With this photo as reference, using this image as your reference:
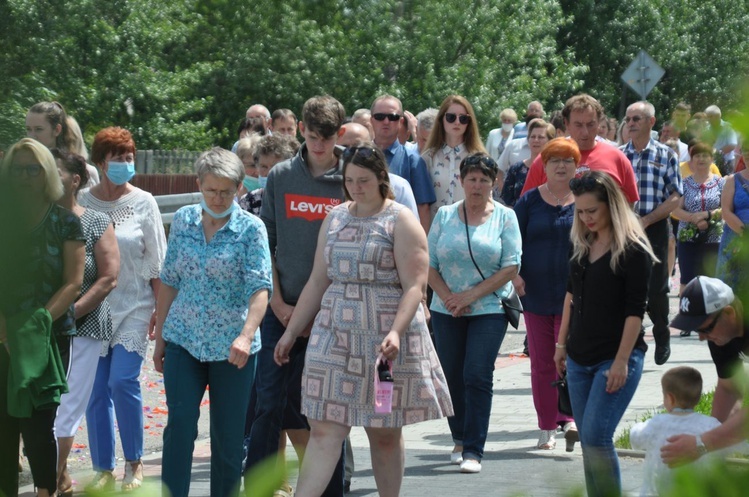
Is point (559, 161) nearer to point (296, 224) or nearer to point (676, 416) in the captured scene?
point (296, 224)

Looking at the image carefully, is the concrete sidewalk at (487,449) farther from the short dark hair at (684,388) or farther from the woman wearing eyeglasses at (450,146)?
the woman wearing eyeglasses at (450,146)

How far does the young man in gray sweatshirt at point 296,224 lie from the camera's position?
6.33 meters

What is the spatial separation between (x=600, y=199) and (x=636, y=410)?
373 centimetres

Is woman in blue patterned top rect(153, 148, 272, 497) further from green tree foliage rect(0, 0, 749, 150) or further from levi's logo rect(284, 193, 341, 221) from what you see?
green tree foliage rect(0, 0, 749, 150)

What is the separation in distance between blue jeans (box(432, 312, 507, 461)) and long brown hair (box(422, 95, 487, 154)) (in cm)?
129

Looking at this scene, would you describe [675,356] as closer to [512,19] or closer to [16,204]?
[16,204]

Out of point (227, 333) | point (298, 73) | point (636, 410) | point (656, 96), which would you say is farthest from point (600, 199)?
point (656, 96)

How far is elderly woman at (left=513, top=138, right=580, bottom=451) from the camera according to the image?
7965mm

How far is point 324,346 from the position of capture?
19.1 ft

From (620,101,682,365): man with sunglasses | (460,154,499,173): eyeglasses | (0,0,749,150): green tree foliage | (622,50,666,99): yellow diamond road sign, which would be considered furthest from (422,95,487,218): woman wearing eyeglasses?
(0,0,749,150): green tree foliage

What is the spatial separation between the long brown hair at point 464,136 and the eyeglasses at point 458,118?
0.03 metres

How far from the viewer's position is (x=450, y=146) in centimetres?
865

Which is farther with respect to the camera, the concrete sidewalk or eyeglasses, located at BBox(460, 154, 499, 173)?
eyeglasses, located at BBox(460, 154, 499, 173)

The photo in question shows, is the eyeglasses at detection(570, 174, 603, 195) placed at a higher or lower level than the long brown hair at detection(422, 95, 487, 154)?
lower
